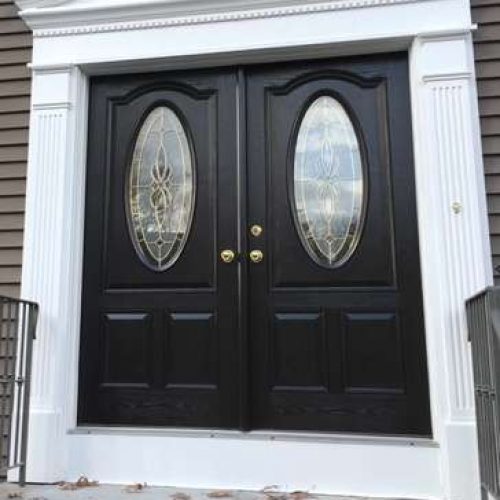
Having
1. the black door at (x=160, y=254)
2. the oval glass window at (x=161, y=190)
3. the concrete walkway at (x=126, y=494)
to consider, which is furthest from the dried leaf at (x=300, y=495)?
the oval glass window at (x=161, y=190)

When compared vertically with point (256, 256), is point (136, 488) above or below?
below

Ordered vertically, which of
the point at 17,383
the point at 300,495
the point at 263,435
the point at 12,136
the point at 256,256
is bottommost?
the point at 300,495

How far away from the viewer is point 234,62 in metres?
3.43

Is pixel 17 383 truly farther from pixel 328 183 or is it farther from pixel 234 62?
pixel 234 62

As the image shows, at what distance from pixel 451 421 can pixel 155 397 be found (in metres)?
1.43

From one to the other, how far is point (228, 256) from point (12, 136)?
4.58ft

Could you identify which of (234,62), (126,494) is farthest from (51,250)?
(234,62)

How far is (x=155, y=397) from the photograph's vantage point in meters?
3.30

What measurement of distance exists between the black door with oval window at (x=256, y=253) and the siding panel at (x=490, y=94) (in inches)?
14.3

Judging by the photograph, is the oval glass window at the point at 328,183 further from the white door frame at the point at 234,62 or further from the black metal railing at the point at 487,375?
the black metal railing at the point at 487,375

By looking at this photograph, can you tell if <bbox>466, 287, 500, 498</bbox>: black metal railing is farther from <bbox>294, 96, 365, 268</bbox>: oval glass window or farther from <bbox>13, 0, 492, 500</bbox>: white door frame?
<bbox>294, 96, 365, 268</bbox>: oval glass window

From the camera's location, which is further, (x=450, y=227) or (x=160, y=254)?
(x=160, y=254)

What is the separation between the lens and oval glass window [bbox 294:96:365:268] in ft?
10.7

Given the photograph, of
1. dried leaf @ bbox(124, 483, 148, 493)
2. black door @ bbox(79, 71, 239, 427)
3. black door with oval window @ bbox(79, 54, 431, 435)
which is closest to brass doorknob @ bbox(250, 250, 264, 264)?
→ black door with oval window @ bbox(79, 54, 431, 435)
